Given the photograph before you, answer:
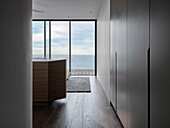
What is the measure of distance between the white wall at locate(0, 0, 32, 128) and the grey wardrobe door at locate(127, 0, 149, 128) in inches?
37.7

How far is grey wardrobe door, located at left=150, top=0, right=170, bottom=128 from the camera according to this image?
105 centimetres

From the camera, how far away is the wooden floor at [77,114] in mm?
2598

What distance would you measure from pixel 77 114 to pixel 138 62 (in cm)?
168

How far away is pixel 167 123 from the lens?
1.03 m

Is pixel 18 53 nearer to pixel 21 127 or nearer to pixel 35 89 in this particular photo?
pixel 21 127

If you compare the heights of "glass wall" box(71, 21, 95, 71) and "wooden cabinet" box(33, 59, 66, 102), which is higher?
"glass wall" box(71, 21, 95, 71)

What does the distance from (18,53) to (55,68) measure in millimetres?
2239

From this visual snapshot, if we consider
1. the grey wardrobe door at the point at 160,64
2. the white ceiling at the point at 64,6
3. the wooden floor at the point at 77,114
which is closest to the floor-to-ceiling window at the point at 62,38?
the white ceiling at the point at 64,6

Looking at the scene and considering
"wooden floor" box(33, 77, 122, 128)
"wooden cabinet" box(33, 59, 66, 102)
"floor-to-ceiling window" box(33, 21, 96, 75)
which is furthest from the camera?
"floor-to-ceiling window" box(33, 21, 96, 75)

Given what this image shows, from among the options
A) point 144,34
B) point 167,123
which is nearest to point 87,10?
point 144,34

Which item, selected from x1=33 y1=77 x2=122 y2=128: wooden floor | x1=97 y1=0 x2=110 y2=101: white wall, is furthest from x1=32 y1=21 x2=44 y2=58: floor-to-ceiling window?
x1=33 y1=77 x2=122 y2=128: wooden floor

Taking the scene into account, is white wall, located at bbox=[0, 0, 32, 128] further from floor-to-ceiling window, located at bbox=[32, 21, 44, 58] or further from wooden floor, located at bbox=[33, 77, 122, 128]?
floor-to-ceiling window, located at bbox=[32, 21, 44, 58]

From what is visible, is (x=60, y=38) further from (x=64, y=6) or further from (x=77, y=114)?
(x=77, y=114)

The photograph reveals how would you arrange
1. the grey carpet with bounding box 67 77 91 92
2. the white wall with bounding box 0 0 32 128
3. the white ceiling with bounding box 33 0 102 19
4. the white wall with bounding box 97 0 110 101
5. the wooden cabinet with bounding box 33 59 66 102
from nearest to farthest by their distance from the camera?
the white wall with bounding box 0 0 32 128 < the wooden cabinet with bounding box 33 59 66 102 < the white wall with bounding box 97 0 110 101 < the grey carpet with bounding box 67 77 91 92 < the white ceiling with bounding box 33 0 102 19
